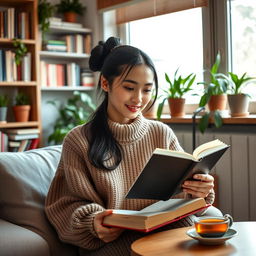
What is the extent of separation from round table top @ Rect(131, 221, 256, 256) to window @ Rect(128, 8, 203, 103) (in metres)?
1.84

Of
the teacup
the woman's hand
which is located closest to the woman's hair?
the woman's hand

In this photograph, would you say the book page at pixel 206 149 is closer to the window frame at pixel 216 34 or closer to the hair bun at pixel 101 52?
the hair bun at pixel 101 52

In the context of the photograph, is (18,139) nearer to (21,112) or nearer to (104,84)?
(21,112)

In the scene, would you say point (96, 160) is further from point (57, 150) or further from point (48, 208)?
point (57, 150)

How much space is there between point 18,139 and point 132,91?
1.94 meters

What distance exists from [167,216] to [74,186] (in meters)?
0.40

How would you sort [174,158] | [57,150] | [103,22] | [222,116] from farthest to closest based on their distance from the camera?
1. [103,22]
2. [222,116]
3. [57,150]
4. [174,158]

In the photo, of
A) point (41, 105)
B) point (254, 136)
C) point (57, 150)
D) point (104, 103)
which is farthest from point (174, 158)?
point (41, 105)

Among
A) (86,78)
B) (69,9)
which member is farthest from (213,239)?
(69,9)

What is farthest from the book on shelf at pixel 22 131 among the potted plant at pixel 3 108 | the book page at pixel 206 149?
the book page at pixel 206 149

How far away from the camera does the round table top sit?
45.8 inches

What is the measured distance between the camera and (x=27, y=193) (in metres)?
1.72

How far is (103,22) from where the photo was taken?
12.1 ft

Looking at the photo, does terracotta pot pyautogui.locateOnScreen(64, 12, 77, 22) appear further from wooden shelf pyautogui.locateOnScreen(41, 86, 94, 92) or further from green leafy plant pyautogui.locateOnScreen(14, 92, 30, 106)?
green leafy plant pyautogui.locateOnScreen(14, 92, 30, 106)
